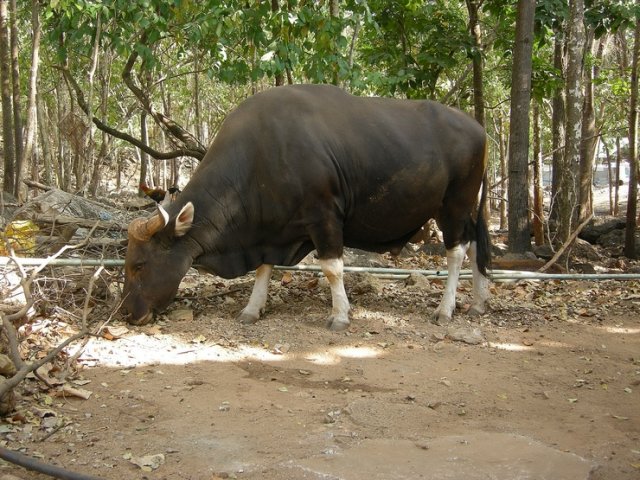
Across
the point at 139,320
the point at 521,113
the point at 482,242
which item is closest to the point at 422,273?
the point at 482,242

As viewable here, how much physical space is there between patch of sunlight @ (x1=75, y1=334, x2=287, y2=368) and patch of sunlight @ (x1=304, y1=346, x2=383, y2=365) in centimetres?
30

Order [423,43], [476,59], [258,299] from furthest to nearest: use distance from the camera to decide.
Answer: [423,43]
[476,59]
[258,299]

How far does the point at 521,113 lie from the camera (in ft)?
34.3

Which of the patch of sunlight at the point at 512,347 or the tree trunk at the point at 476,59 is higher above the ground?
the tree trunk at the point at 476,59

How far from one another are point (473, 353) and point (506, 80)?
35.7 ft

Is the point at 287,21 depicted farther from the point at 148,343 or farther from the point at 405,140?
the point at 148,343

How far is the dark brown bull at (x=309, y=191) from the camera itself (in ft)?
23.1

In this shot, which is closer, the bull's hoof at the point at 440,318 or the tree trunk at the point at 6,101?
the bull's hoof at the point at 440,318

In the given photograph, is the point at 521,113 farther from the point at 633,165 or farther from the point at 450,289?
the point at 633,165

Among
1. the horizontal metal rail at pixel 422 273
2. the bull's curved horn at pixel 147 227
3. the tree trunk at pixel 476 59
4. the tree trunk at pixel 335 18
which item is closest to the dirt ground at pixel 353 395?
the horizontal metal rail at pixel 422 273

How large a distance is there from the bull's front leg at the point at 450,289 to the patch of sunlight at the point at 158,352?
2051 mm

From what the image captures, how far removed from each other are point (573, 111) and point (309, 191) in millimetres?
5436

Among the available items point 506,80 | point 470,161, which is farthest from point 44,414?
point 506,80

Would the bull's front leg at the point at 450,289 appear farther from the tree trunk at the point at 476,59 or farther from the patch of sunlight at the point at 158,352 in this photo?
the tree trunk at the point at 476,59
